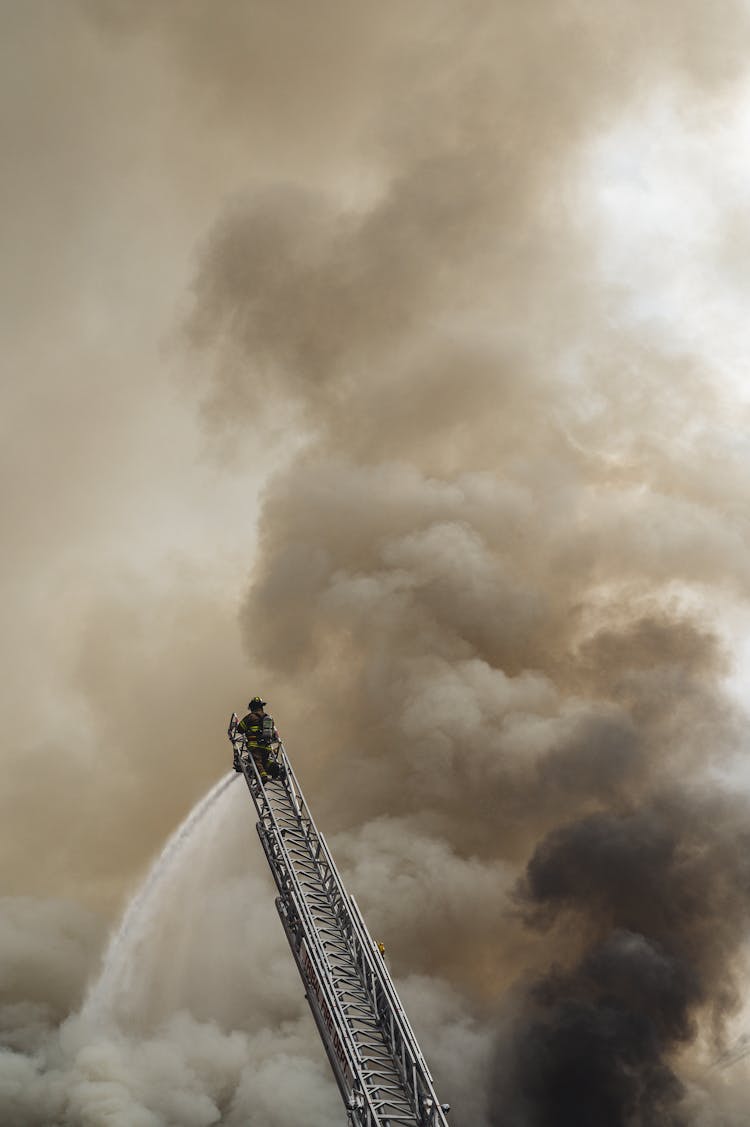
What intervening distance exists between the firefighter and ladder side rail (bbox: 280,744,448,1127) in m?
3.95

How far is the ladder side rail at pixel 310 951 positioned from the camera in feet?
129

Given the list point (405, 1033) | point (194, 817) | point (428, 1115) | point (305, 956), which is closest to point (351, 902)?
point (305, 956)

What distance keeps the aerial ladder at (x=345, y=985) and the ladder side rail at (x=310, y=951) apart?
0.04 meters

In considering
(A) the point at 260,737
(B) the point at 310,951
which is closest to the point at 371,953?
(B) the point at 310,951

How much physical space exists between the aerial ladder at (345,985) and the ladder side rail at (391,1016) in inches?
1.5

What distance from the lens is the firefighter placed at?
48.1 m

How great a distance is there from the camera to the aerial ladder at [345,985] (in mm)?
39375

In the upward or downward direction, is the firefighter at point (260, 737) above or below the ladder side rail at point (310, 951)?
above

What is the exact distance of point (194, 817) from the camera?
5347cm

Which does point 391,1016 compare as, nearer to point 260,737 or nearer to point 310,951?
point 310,951

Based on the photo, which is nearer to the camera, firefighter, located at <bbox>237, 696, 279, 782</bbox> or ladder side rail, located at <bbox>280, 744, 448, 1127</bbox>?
ladder side rail, located at <bbox>280, 744, 448, 1127</bbox>

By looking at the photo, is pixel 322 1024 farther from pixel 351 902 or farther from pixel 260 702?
pixel 260 702

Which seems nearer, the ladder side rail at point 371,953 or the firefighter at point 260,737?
the ladder side rail at point 371,953

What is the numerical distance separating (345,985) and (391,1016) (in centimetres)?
352
